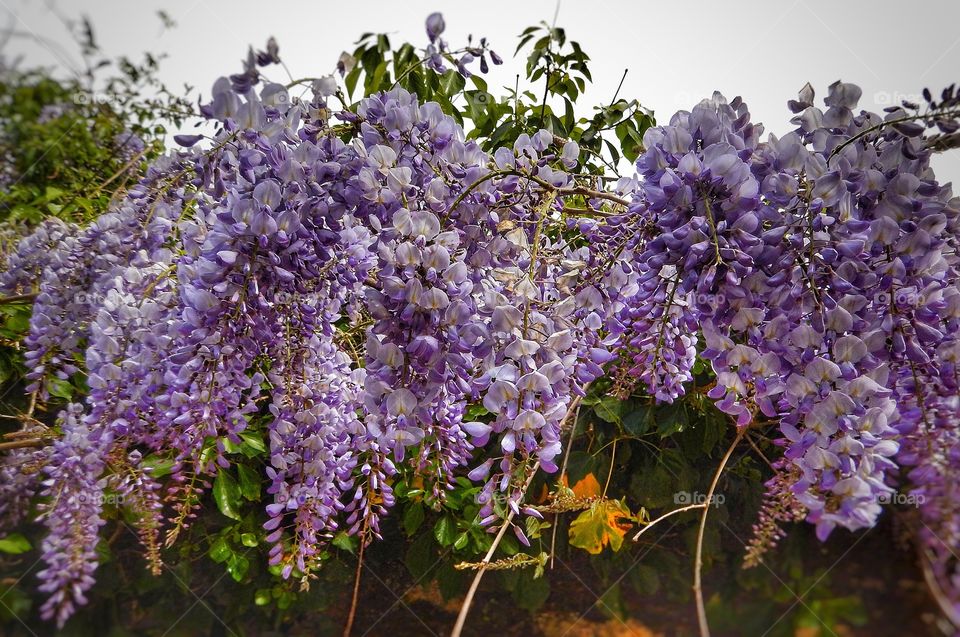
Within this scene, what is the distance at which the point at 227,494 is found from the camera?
A: 1.62 m

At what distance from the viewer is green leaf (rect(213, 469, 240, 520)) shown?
5.23 feet

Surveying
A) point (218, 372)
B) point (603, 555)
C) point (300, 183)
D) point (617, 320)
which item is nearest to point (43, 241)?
point (218, 372)

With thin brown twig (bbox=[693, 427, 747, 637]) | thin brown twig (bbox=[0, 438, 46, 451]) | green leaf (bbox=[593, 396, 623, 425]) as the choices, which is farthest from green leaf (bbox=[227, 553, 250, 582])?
thin brown twig (bbox=[693, 427, 747, 637])

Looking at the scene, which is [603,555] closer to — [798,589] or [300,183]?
[798,589]

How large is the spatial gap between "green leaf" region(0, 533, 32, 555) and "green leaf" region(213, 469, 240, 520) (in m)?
0.39

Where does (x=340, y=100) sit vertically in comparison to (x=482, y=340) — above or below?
above

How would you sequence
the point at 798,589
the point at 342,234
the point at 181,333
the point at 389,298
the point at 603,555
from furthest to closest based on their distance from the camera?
the point at 603,555 < the point at 798,589 < the point at 342,234 < the point at 181,333 < the point at 389,298

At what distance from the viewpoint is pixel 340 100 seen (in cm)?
98

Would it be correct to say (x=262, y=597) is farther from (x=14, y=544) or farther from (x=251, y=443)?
(x=14, y=544)

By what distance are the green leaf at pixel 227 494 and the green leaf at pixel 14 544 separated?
0.39 m

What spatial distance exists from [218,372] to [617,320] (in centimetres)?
59

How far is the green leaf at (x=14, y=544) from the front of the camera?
1.45 metres

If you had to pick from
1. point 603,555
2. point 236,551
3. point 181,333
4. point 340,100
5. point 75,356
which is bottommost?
point 236,551

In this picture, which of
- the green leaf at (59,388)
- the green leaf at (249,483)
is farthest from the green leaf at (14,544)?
the green leaf at (249,483)
